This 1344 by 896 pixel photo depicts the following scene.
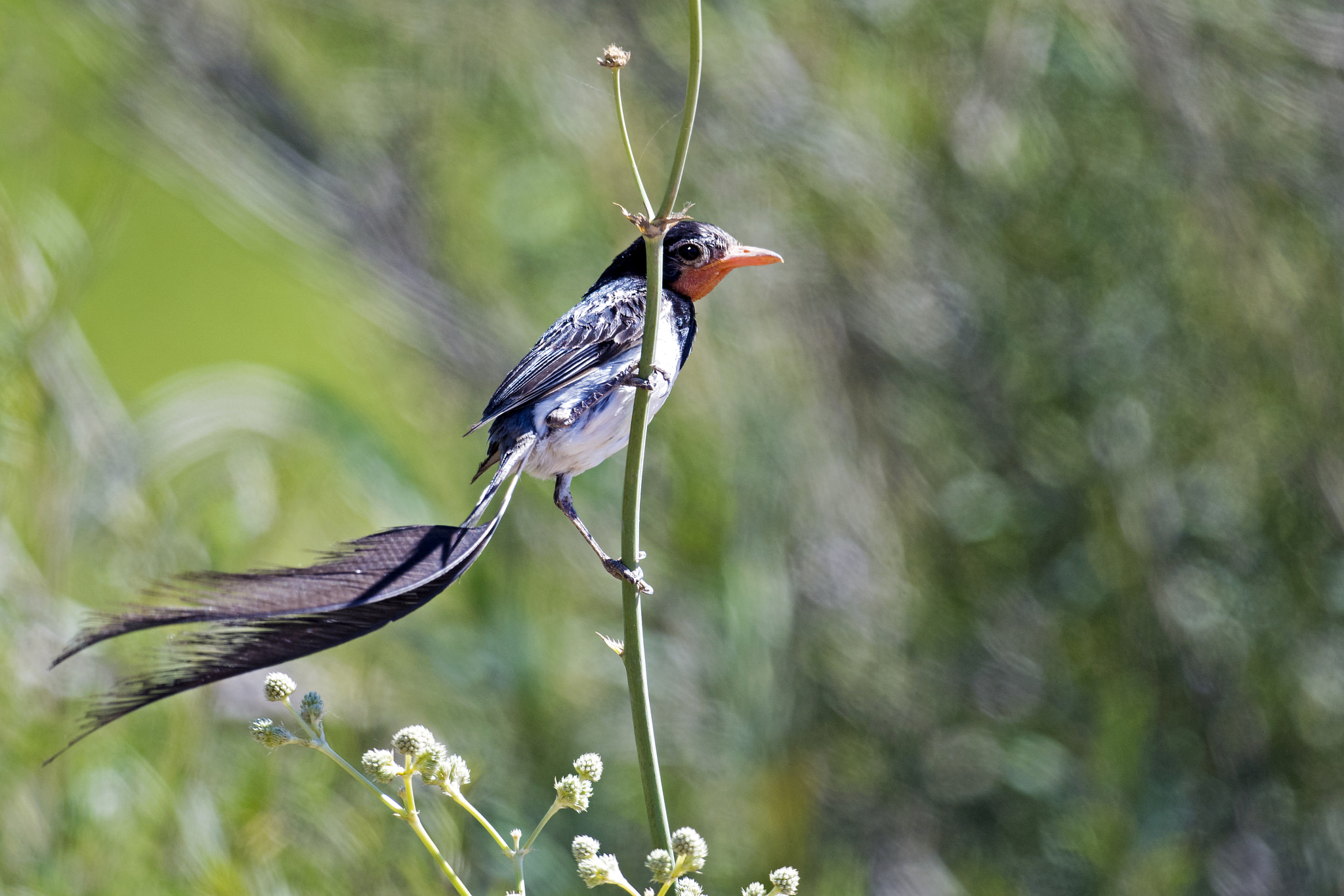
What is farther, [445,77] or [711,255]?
[445,77]

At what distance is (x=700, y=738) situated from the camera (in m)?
2.27

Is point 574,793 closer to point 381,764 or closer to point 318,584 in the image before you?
point 381,764

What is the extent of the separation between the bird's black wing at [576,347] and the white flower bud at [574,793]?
1.52 ft

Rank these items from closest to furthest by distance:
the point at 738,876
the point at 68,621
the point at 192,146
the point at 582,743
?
the point at 738,876, the point at 68,621, the point at 582,743, the point at 192,146

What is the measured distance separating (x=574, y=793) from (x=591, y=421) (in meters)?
0.44

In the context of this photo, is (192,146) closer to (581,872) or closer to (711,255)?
(711,255)

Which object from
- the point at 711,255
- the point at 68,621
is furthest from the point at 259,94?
the point at 711,255

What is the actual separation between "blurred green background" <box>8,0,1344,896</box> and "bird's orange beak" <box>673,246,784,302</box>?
87 cm

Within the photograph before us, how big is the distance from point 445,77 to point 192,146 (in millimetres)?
560

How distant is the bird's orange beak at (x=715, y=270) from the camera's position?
124cm

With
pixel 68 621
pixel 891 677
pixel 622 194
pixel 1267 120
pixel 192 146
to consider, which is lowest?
pixel 891 677

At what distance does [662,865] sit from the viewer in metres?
0.76

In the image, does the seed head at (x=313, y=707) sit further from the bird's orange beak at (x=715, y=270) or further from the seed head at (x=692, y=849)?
the bird's orange beak at (x=715, y=270)

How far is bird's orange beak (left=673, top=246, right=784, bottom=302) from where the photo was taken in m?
1.24
